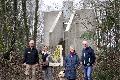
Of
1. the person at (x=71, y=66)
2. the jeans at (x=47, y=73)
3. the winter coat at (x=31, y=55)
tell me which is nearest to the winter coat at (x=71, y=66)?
the person at (x=71, y=66)

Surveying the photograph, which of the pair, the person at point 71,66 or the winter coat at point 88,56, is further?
the winter coat at point 88,56

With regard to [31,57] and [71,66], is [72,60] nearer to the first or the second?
[71,66]

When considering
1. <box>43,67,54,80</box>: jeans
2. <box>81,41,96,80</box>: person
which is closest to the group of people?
<box>81,41,96,80</box>: person

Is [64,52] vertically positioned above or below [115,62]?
below

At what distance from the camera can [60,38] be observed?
117ft

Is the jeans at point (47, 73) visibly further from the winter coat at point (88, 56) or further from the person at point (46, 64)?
the winter coat at point (88, 56)

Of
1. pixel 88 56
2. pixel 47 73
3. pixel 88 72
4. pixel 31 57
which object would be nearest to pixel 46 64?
pixel 47 73

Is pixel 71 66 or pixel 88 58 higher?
pixel 88 58

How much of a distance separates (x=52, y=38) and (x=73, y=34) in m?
1.81

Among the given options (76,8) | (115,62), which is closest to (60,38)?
(76,8)

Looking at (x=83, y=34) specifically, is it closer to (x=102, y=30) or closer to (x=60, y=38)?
(x=60, y=38)

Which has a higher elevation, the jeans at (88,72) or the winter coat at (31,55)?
the winter coat at (31,55)

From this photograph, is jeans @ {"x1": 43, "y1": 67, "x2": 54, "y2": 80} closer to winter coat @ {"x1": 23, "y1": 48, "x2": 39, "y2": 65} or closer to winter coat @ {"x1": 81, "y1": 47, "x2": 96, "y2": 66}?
winter coat @ {"x1": 23, "y1": 48, "x2": 39, "y2": 65}

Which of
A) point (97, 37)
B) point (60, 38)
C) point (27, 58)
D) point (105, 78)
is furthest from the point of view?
point (60, 38)
